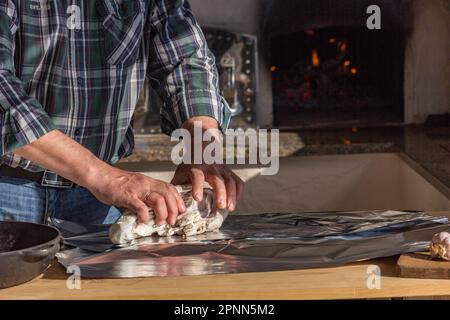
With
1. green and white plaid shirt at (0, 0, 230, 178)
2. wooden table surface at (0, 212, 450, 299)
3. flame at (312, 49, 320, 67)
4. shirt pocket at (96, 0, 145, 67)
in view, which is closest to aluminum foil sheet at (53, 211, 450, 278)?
wooden table surface at (0, 212, 450, 299)

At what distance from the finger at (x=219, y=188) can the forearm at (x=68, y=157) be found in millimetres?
210

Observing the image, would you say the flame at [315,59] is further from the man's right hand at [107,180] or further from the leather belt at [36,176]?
the man's right hand at [107,180]

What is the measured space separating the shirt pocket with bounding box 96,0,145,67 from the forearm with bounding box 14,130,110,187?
295 millimetres

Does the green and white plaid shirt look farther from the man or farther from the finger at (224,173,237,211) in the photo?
the finger at (224,173,237,211)

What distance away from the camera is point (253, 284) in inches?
48.4

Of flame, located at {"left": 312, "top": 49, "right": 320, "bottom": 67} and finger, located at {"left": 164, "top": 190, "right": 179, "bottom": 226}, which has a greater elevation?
flame, located at {"left": 312, "top": 49, "right": 320, "bottom": 67}

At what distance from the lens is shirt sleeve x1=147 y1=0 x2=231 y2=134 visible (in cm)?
175

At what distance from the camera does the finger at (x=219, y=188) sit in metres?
1.56

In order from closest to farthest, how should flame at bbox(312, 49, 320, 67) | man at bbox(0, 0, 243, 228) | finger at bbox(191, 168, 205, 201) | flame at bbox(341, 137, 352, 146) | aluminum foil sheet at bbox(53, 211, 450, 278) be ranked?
aluminum foil sheet at bbox(53, 211, 450, 278)
finger at bbox(191, 168, 205, 201)
man at bbox(0, 0, 243, 228)
flame at bbox(341, 137, 352, 146)
flame at bbox(312, 49, 320, 67)

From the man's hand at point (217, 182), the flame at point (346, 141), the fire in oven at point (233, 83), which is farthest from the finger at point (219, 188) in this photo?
the fire in oven at point (233, 83)

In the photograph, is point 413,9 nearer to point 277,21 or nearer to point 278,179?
point 277,21

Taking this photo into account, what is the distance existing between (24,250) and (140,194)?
290 mm
